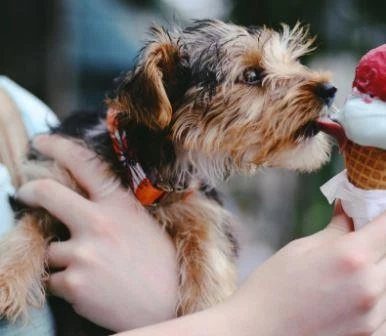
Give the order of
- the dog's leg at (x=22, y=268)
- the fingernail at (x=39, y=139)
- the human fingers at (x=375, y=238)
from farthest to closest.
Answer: the fingernail at (x=39, y=139)
the dog's leg at (x=22, y=268)
the human fingers at (x=375, y=238)

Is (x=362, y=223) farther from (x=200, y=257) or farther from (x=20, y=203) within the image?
(x=20, y=203)

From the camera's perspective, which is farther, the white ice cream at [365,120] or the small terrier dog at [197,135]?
the small terrier dog at [197,135]

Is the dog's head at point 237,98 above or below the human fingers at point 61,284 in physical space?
above

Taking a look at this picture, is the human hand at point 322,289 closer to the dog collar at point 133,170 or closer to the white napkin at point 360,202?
the white napkin at point 360,202

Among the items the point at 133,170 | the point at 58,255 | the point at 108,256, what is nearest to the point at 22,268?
the point at 58,255

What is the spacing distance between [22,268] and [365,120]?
879 mm

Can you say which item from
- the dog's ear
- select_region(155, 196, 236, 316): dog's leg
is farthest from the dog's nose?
select_region(155, 196, 236, 316): dog's leg

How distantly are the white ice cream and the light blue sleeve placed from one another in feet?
2.28

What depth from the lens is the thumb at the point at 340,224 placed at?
3.86 feet

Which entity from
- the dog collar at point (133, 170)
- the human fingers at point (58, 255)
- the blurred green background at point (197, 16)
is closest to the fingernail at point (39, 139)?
the dog collar at point (133, 170)

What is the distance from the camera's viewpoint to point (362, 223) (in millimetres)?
1152

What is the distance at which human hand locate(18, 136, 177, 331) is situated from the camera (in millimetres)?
1525

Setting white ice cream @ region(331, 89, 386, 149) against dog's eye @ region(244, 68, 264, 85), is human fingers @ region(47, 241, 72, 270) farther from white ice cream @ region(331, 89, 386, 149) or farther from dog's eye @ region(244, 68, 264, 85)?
white ice cream @ region(331, 89, 386, 149)

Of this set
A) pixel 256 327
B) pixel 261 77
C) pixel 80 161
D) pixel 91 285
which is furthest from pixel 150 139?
pixel 256 327
